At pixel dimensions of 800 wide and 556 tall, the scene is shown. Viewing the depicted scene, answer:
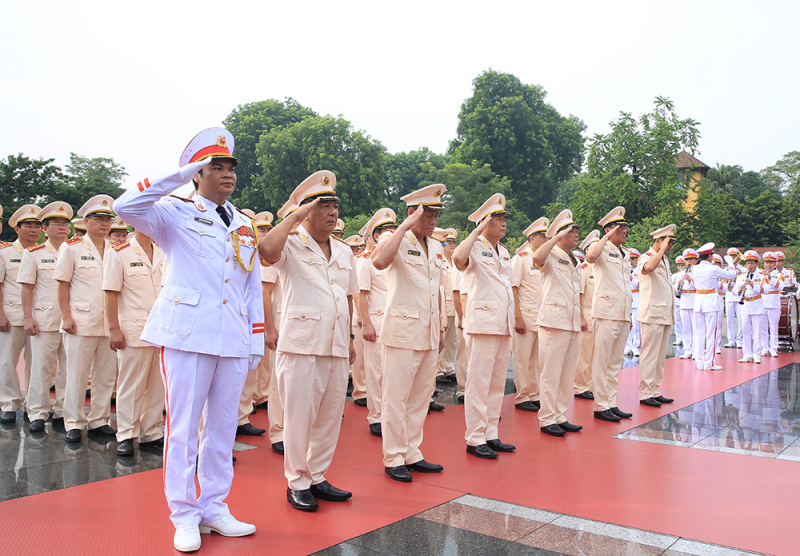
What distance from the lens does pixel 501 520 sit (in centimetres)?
357

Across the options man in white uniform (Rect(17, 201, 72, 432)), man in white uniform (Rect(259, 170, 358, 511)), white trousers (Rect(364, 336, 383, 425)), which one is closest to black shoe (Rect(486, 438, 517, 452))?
white trousers (Rect(364, 336, 383, 425))

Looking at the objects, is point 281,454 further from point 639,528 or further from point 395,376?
point 639,528

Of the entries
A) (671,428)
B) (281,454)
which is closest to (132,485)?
(281,454)

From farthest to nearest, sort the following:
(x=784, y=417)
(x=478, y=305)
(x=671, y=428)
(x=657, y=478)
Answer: (x=784, y=417), (x=671, y=428), (x=478, y=305), (x=657, y=478)

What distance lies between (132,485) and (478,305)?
120 inches

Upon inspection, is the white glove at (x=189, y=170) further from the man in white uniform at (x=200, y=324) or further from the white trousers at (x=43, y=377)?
the white trousers at (x=43, y=377)

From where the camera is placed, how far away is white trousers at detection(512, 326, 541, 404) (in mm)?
7270

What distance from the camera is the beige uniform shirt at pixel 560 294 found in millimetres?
5980

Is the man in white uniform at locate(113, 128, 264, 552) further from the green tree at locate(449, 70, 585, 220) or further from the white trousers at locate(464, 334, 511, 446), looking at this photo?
the green tree at locate(449, 70, 585, 220)

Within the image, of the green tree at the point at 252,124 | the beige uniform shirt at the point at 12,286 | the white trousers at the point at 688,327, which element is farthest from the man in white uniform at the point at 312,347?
the green tree at the point at 252,124

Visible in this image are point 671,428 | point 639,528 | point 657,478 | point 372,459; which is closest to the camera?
point 639,528

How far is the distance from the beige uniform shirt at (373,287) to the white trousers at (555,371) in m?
1.83

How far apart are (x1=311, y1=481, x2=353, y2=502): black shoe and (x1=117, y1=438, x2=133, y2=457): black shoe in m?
1.95

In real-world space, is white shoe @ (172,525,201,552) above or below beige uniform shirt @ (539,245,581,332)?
below
